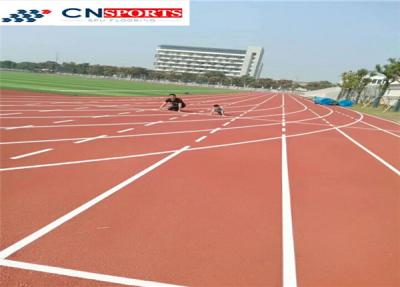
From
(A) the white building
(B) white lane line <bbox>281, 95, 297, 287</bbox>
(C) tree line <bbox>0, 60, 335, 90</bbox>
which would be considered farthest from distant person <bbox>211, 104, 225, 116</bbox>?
(A) the white building

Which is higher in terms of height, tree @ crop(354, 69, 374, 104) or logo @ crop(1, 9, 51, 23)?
logo @ crop(1, 9, 51, 23)

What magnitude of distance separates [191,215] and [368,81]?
6192 cm

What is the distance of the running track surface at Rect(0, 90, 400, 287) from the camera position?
382 cm

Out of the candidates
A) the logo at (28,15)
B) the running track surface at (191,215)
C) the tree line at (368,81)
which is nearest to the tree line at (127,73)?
the tree line at (368,81)

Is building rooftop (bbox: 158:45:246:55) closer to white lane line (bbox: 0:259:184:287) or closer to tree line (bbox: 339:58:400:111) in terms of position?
tree line (bbox: 339:58:400:111)

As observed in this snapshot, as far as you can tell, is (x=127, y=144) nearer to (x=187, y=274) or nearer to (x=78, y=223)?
(x=78, y=223)

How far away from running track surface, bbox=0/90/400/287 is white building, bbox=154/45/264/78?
179m

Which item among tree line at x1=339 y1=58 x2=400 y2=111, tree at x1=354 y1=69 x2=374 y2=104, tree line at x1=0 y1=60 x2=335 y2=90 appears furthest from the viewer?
tree line at x1=0 y1=60 x2=335 y2=90

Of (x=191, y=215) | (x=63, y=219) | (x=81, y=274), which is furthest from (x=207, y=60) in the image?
(x=81, y=274)

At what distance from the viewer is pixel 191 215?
5.32m

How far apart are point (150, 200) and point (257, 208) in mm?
1636

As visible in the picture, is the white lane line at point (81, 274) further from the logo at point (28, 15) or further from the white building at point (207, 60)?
the white building at point (207, 60)

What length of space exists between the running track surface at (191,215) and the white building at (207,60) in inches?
7050

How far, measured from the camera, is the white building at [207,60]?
187 metres
